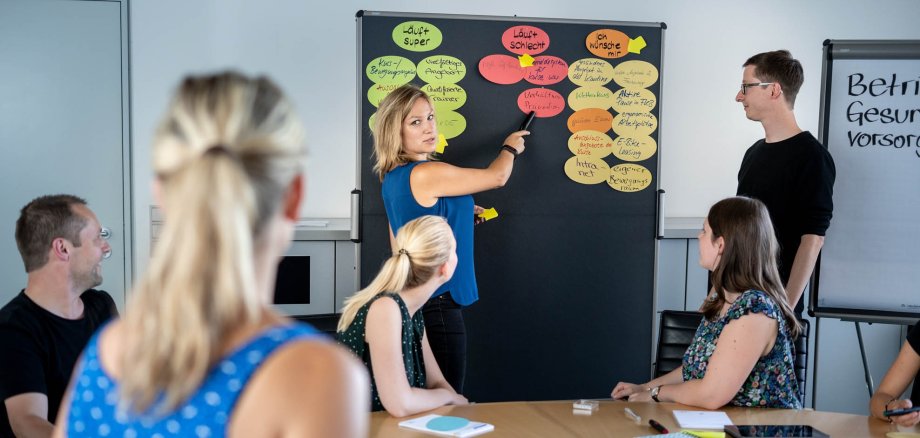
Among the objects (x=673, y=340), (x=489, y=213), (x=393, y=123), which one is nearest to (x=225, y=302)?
(x=393, y=123)

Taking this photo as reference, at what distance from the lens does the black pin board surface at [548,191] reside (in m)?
3.68

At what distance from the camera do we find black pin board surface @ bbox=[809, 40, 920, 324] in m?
3.65

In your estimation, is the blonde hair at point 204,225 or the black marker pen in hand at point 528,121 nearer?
the blonde hair at point 204,225

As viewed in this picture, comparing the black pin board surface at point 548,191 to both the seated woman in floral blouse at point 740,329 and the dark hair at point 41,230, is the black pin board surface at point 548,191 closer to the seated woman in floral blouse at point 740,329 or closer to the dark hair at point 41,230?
the seated woman in floral blouse at point 740,329

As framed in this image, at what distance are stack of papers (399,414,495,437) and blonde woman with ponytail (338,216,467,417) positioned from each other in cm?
8

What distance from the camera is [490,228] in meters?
3.79

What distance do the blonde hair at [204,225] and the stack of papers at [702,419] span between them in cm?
150

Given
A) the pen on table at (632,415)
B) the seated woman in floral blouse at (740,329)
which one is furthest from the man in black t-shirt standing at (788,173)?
the pen on table at (632,415)

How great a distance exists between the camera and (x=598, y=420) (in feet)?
7.00

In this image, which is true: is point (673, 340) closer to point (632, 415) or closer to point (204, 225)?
point (632, 415)

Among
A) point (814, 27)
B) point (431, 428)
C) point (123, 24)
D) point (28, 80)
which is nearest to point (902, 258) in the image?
point (814, 27)

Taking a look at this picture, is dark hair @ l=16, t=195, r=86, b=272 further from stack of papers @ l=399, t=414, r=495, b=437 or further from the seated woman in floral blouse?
the seated woman in floral blouse

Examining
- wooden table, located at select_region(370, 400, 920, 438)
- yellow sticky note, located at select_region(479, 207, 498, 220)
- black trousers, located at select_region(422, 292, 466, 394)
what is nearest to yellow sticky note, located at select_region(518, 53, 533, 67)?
yellow sticky note, located at select_region(479, 207, 498, 220)

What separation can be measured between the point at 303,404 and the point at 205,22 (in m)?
3.76
